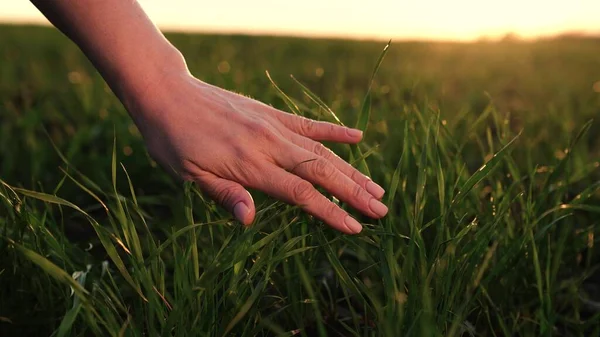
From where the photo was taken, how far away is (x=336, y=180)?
139 centimetres

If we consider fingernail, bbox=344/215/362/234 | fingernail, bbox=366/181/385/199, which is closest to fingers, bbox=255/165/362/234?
fingernail, bbox=344/215/362/234

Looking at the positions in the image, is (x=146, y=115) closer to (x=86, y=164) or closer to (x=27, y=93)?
(x=86, y=164)

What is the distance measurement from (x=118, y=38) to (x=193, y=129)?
23 cm

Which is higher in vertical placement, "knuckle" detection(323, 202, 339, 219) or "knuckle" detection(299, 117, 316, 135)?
"knuckle" detection(299, 117, 316, 135)

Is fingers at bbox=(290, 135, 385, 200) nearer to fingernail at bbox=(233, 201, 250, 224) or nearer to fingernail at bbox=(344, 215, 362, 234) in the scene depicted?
fingernail at bbox=(344, 215, 362, 234)

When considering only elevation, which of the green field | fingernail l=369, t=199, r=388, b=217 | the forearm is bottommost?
the green field

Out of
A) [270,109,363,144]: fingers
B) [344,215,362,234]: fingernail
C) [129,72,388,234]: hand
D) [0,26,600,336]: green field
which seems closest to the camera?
[0,26,600,336]: green field

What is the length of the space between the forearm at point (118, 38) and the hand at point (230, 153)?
4 cm

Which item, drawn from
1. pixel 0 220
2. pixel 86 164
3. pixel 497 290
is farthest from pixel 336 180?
pixel 86 164

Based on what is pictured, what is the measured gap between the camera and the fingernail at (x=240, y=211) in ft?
4.27

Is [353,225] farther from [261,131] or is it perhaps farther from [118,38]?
[118,38]

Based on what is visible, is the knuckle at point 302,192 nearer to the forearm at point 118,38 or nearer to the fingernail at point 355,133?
the fingernail at point 355,133

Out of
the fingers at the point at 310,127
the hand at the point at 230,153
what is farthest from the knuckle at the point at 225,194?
the fingers at the point at 310,127

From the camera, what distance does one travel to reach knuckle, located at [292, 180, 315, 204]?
1.34m
